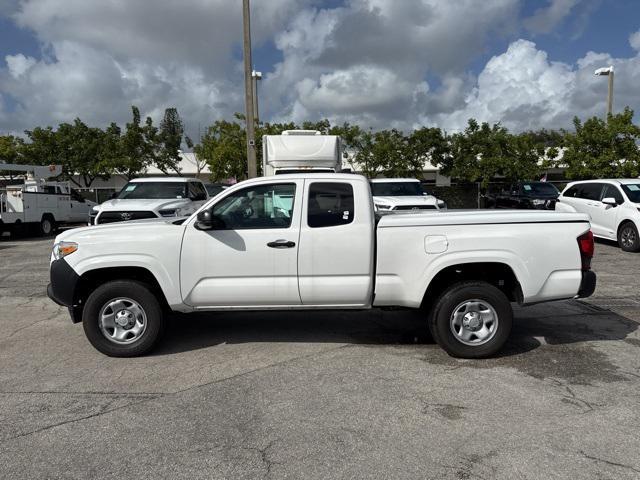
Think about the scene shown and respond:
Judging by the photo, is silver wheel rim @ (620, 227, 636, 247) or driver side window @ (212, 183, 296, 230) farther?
silver wheel rim @ (620, 227, 636, 247)

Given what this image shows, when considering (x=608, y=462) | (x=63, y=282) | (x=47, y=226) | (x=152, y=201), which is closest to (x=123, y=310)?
(x=63, y=282)

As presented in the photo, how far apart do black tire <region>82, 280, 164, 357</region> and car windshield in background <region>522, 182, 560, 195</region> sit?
19.0 meters

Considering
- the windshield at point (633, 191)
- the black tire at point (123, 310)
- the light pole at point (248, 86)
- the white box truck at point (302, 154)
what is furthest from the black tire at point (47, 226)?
the windshield at point (633, 191)

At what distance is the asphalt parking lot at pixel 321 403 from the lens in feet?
10.9

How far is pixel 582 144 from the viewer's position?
24375mm

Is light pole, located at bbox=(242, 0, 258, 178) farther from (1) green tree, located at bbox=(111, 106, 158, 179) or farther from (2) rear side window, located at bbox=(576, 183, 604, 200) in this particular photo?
(1) green tree, located at bbox=(111, 106, 158, 179)

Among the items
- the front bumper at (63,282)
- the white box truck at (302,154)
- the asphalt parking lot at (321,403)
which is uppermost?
the white box truck at (302,154)

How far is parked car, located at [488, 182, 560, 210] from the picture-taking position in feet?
65.5

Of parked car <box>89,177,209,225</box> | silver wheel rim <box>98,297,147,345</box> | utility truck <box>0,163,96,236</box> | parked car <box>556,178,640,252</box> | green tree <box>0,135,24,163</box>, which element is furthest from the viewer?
green tree <box>0,135,24,163</box>

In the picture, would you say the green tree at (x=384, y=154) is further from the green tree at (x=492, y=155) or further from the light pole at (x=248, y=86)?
the light pole at (x=248, y=86)

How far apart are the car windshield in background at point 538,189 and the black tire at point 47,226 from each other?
17.9 metres

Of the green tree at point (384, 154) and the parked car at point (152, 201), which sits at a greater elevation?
the green tree at point (384, 154)

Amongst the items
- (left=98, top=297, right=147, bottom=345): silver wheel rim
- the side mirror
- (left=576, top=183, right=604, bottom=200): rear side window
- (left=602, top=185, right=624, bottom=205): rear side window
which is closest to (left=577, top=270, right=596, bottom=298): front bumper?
the side mirror

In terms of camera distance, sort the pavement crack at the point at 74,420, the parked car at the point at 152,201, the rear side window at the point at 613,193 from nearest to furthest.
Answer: the pavement crack at the point at 74,420
the parked car at the point at 152,201
the rear side window at the point at 613,193
